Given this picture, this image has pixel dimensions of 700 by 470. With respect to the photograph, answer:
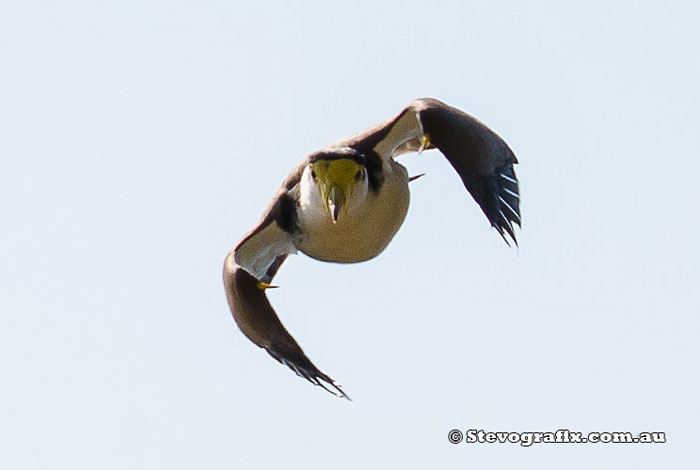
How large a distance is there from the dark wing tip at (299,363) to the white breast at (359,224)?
1.29 metres

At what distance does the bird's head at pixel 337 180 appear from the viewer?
19.1 metres

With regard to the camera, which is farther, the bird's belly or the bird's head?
the bird's belly

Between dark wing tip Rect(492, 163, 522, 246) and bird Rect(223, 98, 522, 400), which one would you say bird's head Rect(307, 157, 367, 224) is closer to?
bird Rect(223, 98, 522, 400)

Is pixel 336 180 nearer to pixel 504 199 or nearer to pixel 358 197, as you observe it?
pixel 358 197

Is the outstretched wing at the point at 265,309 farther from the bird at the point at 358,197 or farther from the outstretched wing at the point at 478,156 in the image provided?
the outstretched wing at the point at 478,156

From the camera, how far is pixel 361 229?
19734 millimetres

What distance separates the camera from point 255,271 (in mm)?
20781

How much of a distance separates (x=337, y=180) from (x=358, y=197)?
383mm

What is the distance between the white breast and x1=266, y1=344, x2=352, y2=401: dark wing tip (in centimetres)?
129

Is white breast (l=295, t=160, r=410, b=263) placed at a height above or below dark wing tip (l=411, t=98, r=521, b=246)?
below

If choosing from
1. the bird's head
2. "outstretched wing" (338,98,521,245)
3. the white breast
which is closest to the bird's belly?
the white breast

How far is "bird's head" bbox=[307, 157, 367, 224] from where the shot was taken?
62.5 ft

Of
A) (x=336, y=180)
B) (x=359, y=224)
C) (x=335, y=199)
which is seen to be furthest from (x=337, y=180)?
(x=359, y=224)

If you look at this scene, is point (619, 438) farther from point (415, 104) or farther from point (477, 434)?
point (415, 104)
